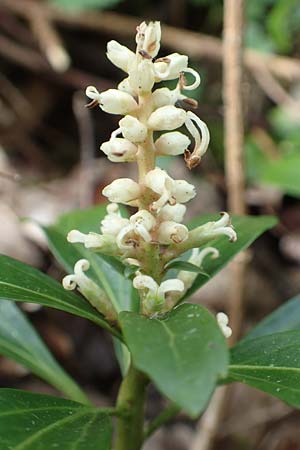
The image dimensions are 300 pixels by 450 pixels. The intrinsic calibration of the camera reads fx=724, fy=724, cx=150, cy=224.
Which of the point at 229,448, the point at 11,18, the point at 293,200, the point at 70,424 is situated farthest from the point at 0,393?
the point at 11,18

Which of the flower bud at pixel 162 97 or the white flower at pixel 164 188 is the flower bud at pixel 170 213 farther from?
the flower bud at pixel 162 97

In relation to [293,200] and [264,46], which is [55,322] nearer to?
[293,200]

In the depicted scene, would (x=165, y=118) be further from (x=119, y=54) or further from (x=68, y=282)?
(x=68, y=282)

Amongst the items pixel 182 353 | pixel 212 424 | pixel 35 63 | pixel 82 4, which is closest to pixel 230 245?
pixel 182 353

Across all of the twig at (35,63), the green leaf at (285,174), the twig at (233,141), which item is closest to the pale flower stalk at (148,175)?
the twig at (233,141)

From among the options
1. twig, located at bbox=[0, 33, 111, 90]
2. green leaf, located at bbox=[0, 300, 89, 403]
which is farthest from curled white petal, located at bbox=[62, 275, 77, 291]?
twig, located at bbox=[0, 33, 111, 90]

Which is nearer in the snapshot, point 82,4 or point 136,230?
point 136,230

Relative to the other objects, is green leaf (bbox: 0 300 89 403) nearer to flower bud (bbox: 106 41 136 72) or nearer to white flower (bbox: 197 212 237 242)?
white flower (bbox: 197 212 237 242)
